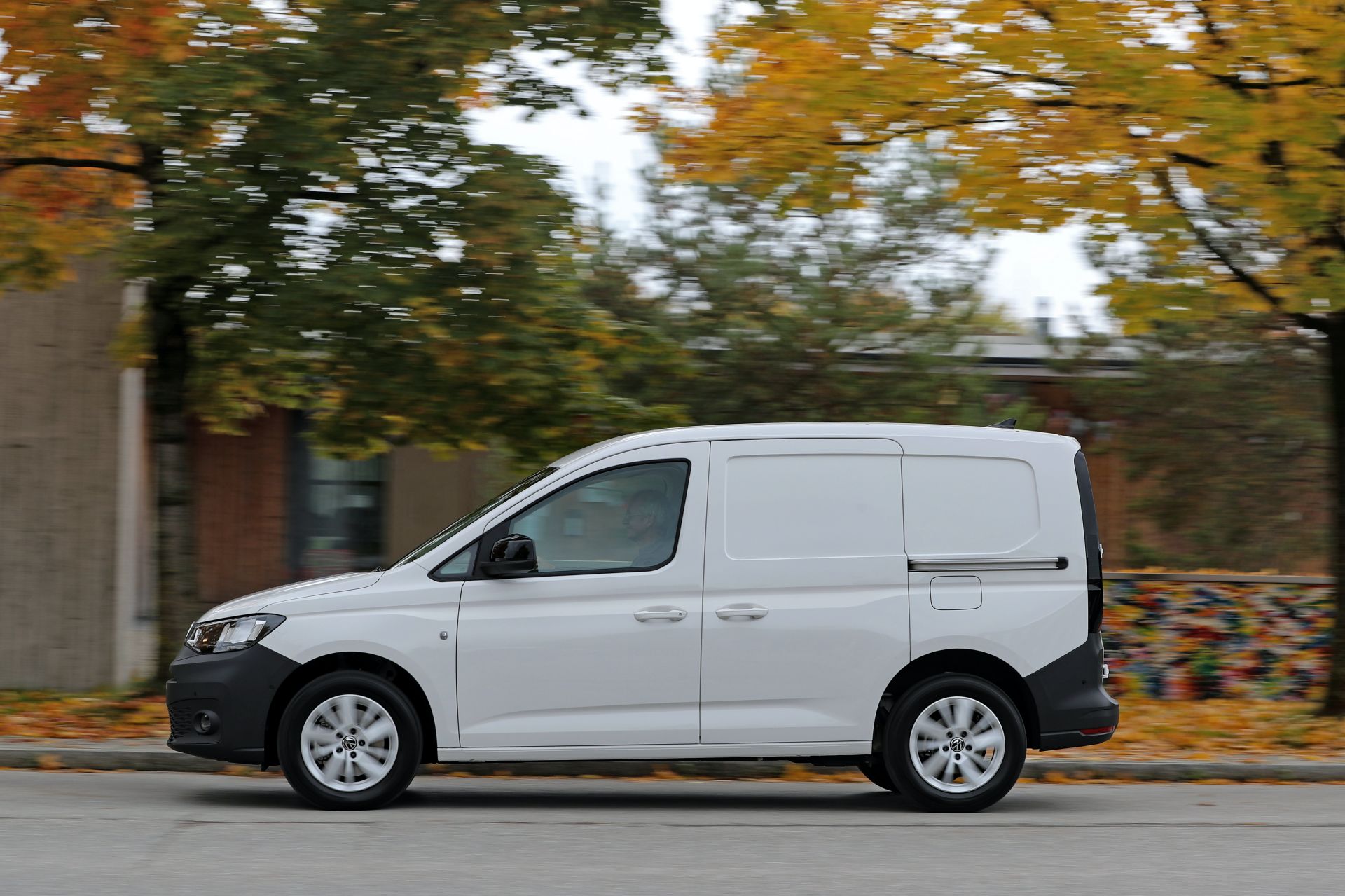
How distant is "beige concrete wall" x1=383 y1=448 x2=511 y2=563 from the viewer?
63.6ft

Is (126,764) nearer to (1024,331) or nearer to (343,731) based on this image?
(343,731)

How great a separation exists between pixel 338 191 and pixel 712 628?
4.50 metres

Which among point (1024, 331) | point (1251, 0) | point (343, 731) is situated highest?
point (1251, 0)

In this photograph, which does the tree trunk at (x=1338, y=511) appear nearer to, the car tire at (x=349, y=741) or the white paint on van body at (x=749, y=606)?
the white paint on van body at (x=749, y=606)

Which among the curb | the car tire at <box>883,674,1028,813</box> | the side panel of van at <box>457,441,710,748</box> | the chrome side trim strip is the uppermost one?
the chrome side trim strip

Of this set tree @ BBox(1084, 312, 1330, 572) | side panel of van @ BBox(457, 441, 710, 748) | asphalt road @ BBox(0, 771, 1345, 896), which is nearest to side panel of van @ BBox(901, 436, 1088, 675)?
asphalt road @ BBox(0, 771, 1345, 896)

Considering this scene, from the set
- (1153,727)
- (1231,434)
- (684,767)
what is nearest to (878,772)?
(684,767)

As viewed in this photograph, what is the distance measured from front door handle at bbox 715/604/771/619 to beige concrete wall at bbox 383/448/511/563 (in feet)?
38.0

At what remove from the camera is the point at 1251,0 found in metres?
10.7

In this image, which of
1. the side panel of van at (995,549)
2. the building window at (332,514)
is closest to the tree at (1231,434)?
the side panel of van at (995,549)

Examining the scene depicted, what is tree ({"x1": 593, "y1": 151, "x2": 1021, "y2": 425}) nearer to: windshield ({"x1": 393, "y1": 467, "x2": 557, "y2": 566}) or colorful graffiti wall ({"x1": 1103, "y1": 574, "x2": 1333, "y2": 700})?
colorful graffiti wall ({"x1": 1103, "y1": 574, "x2": 1333, "y2": 700})

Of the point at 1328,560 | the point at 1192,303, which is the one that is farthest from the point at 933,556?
the point at 1328,560

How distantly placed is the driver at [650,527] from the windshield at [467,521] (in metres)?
0.52

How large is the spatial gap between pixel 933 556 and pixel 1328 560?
926cm
